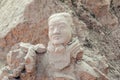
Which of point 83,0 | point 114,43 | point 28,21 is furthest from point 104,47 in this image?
point 28,21

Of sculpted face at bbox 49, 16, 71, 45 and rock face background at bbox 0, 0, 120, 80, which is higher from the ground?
sculpted face at bbox 49, 16, 71, 45

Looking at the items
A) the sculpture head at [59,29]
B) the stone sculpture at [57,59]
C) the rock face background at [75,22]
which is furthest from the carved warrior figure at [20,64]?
the rock face background at [75,22]

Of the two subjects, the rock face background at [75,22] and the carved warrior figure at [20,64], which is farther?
the rock face background at [75,22]

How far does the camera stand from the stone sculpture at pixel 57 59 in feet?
7.11

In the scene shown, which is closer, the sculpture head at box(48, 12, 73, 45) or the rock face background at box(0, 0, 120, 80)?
the sculpture head at box(48, 12, 73, 45)

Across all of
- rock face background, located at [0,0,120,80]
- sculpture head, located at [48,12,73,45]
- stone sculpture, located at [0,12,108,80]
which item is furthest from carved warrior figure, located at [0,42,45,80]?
rock face background, located at [0,0,120,80]

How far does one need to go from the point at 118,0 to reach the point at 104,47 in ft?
1.70

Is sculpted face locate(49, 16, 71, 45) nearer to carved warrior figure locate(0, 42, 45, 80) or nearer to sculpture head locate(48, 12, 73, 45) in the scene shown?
sculpture head locate(48, 12, 73, 45)

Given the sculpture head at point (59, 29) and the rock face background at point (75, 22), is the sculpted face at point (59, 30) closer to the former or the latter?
the sculpture head at point (59, 29)

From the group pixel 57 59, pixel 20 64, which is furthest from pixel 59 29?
pixel 20 64

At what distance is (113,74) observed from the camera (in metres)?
2.89

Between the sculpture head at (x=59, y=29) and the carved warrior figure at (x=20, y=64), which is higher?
the sculpture head at (x=59, y=29)

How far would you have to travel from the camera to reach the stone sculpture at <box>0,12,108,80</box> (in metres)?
2.17

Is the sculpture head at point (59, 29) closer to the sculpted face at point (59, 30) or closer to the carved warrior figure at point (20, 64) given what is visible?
the sculpted face at point (59, 30)
